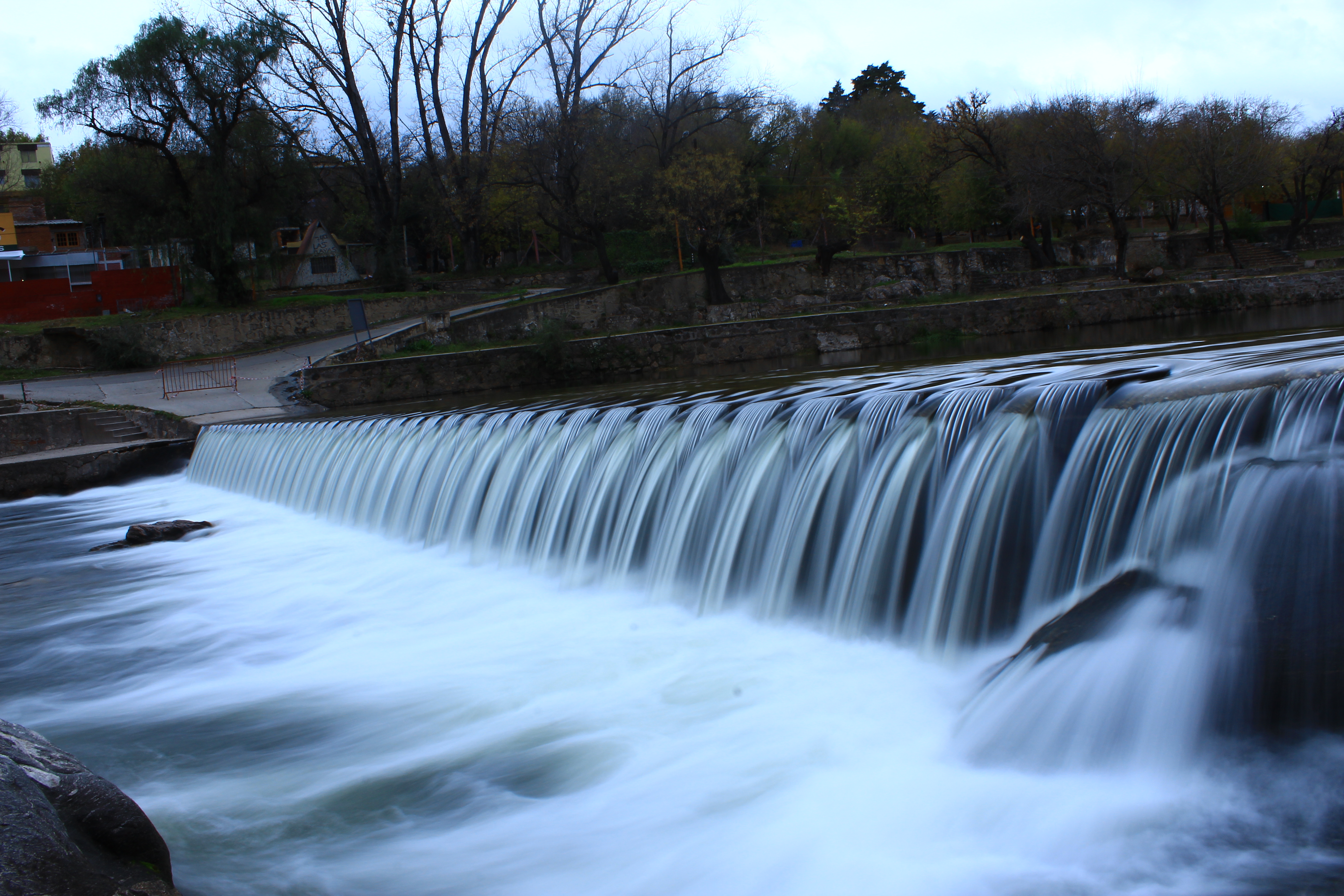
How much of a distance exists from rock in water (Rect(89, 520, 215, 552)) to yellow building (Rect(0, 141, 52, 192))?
53684 mm

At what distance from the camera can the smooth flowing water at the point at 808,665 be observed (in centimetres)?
373

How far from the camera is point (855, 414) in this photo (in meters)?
7.37

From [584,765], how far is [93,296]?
36.9 m

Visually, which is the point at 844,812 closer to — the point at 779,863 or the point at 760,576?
the point at 779,863

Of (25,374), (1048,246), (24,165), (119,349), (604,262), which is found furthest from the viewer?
(24,165)

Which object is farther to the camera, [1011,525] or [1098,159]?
[1098,159]

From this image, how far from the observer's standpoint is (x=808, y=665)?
5738 millimetres

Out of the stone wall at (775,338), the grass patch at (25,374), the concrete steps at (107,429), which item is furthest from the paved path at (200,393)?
the stone wall at (775,338)

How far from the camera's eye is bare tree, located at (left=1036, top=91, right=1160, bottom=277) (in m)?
→ 31.9

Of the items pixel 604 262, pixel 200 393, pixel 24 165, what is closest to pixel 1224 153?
pixel 604 262

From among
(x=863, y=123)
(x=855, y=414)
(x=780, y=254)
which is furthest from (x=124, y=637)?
(x=863, y=123)

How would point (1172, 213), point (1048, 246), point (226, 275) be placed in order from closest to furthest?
point (226, 275) → point (1048, 246) → point (1172, 213)

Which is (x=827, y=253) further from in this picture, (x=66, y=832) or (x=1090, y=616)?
(x=66, y=832)

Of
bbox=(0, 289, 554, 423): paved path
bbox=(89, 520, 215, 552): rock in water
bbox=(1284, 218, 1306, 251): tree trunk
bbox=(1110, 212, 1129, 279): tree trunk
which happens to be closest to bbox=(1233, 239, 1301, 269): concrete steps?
bbox=(1284, 218, 1306, 251): tree trunk
